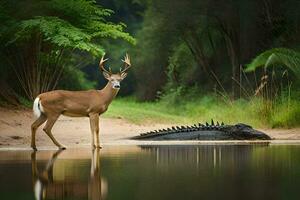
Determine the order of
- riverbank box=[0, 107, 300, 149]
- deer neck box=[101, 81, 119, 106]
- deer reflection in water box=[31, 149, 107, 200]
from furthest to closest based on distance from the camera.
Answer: riverbank box=[0, 107, 300, 149], deer neck box=[101, 81, 119, 106], deer reflection in water box=[31, 149, 107, 200]

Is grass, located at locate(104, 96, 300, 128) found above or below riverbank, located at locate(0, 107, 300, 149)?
above

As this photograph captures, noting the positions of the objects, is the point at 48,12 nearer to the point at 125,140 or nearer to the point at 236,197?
the point at 125,140

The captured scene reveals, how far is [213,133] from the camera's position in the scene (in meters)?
18.9

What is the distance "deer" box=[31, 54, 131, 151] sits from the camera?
17125mm

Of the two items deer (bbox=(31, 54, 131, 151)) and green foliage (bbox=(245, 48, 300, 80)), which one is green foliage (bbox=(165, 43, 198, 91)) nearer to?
green foliage (bbox=(245, 48, 300, 80))

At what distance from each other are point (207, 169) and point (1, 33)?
1571cm

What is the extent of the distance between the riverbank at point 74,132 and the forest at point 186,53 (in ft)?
4.32

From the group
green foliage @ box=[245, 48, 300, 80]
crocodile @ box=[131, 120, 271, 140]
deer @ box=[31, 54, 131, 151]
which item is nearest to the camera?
deer @ box=[31, 54, 131, 151]

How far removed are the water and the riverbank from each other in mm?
2304

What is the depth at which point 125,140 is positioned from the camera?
1936cm

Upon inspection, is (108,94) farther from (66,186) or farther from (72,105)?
(66,186)

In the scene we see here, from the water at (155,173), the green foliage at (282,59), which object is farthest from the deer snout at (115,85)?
the green foliage at (282,59)

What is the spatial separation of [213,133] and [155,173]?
8076mm

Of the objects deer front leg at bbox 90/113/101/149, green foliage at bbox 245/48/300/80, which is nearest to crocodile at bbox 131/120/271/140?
deer front leg at bbox 90/113/101/149
